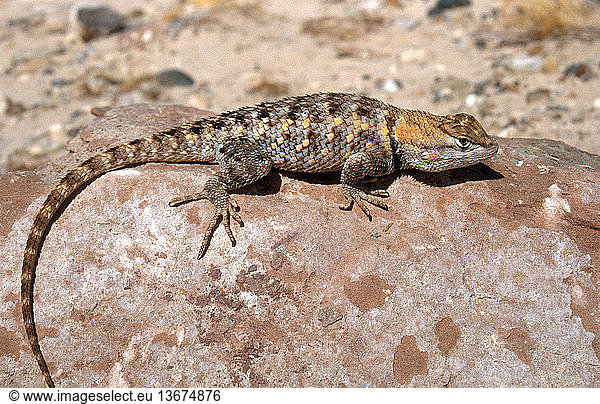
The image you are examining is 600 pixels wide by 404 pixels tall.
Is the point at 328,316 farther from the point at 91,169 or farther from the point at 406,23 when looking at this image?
the point at 406,23

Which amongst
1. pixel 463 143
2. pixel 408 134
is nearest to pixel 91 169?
pixel 408 134

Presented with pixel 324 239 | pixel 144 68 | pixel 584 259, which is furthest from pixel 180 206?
pixel 144 68

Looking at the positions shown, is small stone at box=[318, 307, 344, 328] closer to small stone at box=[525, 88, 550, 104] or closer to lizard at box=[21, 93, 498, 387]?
lizard at box=[21, 93, 498, 387]

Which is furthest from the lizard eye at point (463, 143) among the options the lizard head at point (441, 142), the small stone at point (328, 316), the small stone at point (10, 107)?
the small stone at point (10, 107)

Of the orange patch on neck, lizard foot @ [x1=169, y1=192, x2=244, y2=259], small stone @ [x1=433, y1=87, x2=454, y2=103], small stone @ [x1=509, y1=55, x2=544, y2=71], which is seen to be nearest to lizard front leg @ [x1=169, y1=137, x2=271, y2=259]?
lizard foot @ [x1=169, y1=192, x2=244, y2=259]

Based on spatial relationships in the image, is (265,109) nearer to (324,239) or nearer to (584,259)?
(324,239)

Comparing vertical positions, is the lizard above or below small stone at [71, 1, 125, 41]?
above
